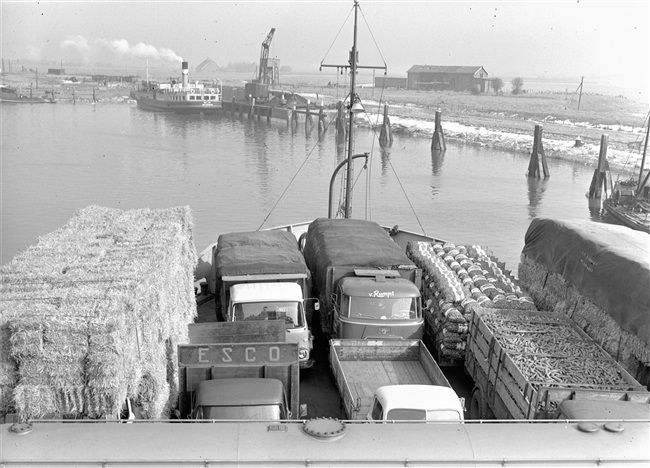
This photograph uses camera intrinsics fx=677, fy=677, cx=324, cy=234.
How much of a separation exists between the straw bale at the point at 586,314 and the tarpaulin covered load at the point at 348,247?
308 centimetres

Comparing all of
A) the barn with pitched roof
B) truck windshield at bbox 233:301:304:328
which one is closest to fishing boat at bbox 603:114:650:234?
truck windshield at bbox 233:301:304:328

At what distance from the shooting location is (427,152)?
220 feet

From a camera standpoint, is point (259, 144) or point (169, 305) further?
point (259, 144)

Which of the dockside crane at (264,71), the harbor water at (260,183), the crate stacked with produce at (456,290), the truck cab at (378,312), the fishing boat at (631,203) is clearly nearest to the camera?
the truck cab at (378,312)

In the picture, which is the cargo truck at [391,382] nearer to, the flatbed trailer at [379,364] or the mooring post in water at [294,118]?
the flatbed trailer at [379,364]

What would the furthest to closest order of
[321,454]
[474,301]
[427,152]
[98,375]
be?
[427,152], [474,301], [98,375], [321,454]

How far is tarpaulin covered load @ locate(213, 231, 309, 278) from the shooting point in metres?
14.0

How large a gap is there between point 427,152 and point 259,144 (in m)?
17.2

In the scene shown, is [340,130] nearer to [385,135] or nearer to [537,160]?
[385,135]

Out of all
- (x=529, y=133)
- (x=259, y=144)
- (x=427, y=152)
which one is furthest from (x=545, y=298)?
(x=529, y=133)

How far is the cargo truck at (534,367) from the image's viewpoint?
9297mm

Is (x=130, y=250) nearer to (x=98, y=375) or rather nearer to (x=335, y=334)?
(x=98, y=375)

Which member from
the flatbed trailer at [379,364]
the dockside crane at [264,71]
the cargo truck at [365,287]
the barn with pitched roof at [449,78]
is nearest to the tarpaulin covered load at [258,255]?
the cargo truck at [365,287]

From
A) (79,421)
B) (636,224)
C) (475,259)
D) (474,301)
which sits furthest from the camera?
(636,224)
